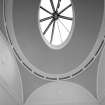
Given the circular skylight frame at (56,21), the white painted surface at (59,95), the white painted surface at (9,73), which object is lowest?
the white painted surface at (59,95)

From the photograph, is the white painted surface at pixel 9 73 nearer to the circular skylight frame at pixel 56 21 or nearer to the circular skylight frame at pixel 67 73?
the circular skylight frame at pixel 67 73

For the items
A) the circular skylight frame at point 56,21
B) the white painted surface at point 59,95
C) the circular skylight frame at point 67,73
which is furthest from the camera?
the circular skylight frame at point 56,21

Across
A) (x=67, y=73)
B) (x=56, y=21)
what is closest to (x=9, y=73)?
(x=67, y=73)

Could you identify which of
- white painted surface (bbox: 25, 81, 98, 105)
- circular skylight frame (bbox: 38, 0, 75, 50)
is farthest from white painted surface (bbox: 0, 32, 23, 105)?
circular skylight frame (bbox: 38, 0, 75, 50)

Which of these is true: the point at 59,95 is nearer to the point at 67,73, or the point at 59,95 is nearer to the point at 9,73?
the point at 67,73

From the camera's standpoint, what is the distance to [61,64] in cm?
1076

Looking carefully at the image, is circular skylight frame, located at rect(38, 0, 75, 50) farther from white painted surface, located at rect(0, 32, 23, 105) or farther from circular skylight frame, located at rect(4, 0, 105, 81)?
white painted surface, located at rect(0, 32, 23, 105)

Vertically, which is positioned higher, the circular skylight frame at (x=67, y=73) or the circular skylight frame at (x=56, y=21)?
the circular skylight frame at (x=56, y=21)

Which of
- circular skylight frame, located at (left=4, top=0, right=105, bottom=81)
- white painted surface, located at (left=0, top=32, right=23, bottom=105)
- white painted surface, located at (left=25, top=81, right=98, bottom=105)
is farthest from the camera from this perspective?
white painted surface, located at (left=25, top=81, right=98, bottom=105)

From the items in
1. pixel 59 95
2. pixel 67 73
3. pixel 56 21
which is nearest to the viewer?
pixel 67 73

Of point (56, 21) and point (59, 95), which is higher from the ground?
point (56, 21)

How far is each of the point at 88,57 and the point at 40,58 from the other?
2.14 meters

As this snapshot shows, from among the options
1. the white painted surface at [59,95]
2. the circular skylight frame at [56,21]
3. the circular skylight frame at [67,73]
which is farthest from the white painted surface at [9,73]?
the circular skylight frame at [56,21]

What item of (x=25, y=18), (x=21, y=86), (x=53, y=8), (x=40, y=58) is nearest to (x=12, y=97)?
(x=21, y=86)
